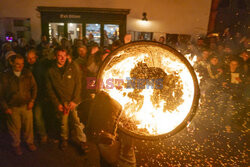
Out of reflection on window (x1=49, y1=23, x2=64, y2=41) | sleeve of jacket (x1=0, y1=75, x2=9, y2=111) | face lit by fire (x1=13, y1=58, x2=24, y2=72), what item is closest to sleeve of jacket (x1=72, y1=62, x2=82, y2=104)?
face lit by fire (x1=13, y1=58, x2=24, y2=72)

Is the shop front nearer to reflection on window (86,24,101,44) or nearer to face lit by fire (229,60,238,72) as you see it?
reflection on window (86,24,101,44)

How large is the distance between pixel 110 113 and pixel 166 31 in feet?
32.0

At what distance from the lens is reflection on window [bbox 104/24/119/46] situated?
461 inches

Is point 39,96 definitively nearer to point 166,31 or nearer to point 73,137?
point 73,137

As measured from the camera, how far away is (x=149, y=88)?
3184 mm

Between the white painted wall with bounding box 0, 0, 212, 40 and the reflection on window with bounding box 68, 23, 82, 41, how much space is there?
1.09 metres

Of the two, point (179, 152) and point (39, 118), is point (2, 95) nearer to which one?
point (39, 118)

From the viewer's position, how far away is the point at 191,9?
11.3 metres

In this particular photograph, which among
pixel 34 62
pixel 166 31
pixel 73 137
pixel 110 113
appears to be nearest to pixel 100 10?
pixel 166 31

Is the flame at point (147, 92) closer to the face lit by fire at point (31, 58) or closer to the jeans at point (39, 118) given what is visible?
the jeans at point (39, 118)

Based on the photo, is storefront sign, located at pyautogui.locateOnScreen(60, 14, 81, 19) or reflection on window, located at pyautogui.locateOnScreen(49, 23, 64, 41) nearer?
storefront sign, located at pyautogui.locateOnScreen(60, 14, 81, 19)

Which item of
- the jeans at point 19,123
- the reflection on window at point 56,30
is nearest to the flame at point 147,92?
the jeans at point 19,123

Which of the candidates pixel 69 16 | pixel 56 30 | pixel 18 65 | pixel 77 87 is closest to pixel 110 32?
pixel 69 16

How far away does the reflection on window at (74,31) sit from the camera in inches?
468
